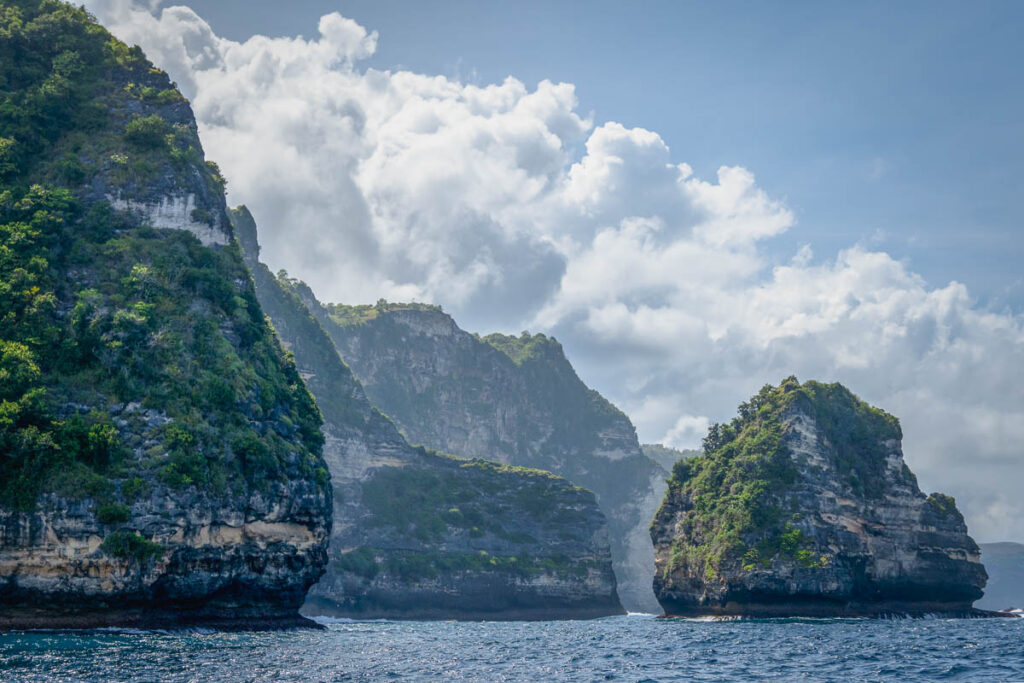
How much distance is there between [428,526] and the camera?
525 ft

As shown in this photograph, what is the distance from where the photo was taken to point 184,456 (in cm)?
6266

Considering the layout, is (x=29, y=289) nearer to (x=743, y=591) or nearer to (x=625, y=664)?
(x=625, y=664)

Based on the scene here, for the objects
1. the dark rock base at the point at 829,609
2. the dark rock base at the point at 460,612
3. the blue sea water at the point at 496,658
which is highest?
the dark rock base at the point at 829,609

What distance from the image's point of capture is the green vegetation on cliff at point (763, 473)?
107 metres

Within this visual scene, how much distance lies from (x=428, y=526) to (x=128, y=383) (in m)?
101

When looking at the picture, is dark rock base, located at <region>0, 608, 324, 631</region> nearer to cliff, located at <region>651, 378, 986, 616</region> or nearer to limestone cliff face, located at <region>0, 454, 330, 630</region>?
limestone cliff face, located at <region>0, 454, 330, 630</region>

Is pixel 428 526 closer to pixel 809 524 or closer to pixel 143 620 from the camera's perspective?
pixel 809 524

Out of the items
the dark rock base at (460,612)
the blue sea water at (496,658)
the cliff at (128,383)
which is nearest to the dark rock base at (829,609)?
the blue sea water at (496,658)

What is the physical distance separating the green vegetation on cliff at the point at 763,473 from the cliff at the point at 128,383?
176 feet

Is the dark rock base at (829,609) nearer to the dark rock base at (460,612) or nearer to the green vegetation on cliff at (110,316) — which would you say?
the dark rock base at (460,612)

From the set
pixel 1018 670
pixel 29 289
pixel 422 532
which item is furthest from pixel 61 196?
pixel 422 532

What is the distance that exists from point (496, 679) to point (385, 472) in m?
130

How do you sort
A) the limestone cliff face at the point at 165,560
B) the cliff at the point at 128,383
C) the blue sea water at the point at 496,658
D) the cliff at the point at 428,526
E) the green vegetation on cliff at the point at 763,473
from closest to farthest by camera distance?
the blue sea water at the point at 496,658 → the limestone cliff face at the point at 165,560 → the cliff at the point at 128,383 → the green vegetation on cliff at the point at 763,473 → the cliff at the point at 428,526

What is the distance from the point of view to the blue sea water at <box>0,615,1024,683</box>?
39.0 meters
